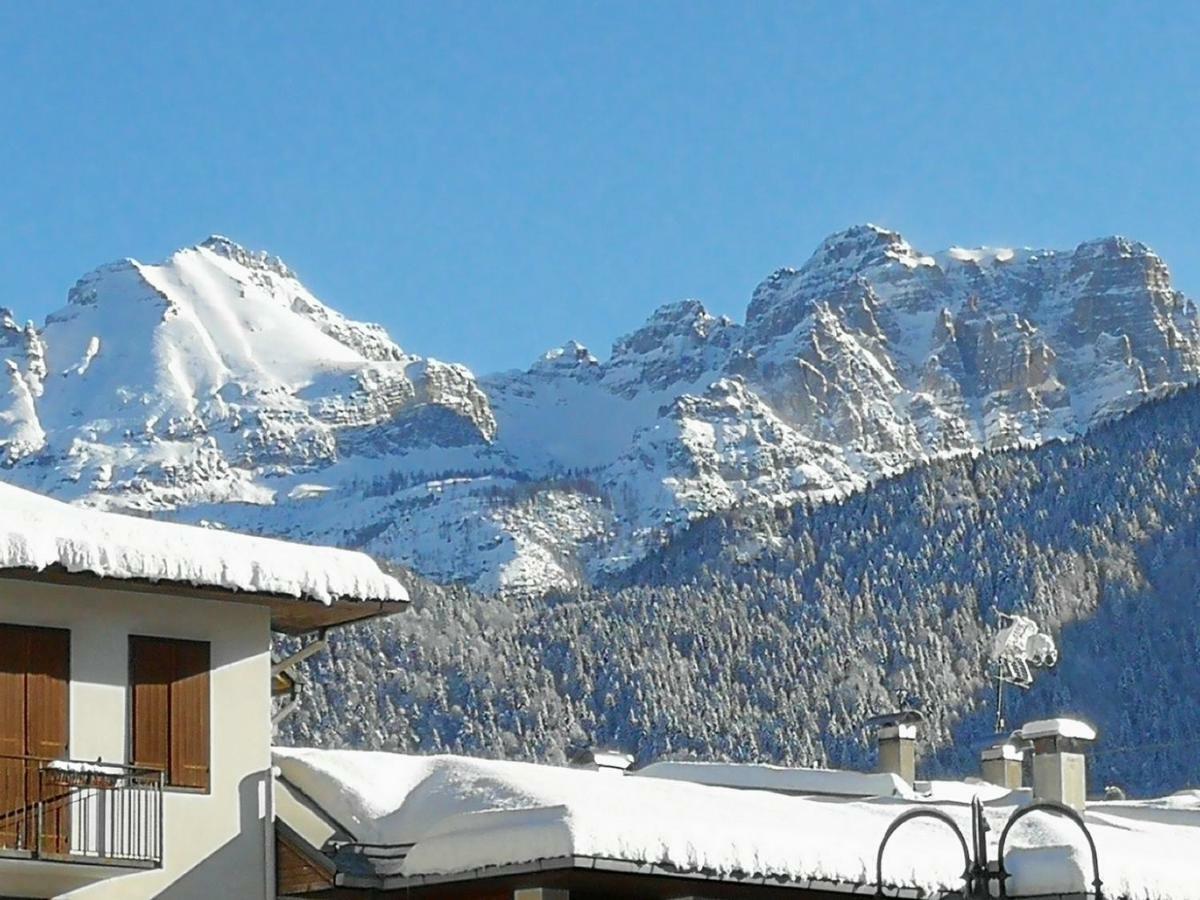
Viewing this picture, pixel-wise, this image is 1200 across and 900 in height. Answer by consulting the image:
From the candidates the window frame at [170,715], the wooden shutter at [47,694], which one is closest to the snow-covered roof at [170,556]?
the window frame at [170,715]

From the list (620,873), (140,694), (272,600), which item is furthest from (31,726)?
(620,873)

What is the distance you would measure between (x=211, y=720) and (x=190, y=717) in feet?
0.64

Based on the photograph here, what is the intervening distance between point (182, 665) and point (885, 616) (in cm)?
14676

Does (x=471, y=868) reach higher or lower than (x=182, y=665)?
lower

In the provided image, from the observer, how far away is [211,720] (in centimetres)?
2222

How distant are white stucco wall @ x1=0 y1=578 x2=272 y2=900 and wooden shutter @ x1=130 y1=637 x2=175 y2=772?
90 millimetres

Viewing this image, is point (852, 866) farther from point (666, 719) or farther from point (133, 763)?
point (666, 719)

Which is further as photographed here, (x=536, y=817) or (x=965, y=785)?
(x=965, y=785)

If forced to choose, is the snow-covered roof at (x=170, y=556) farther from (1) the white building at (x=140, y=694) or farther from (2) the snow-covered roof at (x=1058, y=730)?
(2) the snow-covered roof at (x=1058, y=730)

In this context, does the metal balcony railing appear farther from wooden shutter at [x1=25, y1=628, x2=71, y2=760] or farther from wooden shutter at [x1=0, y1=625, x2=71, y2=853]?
wooden shutter at [x1=25, y1=628, x2=71, y2=760]

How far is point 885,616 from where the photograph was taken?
16712 centimetres

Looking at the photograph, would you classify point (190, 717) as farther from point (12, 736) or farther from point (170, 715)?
point (12, 736)

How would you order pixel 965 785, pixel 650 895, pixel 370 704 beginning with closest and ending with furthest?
1. pixel 650 895
2. pixel 965 785
3. pixel 370 704

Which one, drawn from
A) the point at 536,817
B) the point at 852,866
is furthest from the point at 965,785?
the point at 536,817
